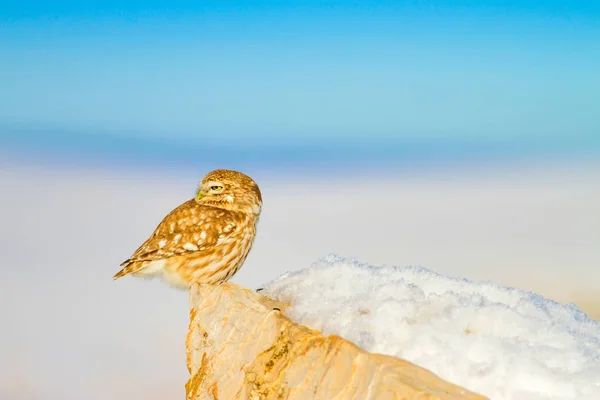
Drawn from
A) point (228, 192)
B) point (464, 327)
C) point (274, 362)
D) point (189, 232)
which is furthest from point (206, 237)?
point (464, 327)

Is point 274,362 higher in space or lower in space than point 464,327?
lower

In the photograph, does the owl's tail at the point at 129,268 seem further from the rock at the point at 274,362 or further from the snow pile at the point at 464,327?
the snow pile at the point at 464,327

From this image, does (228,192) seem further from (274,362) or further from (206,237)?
(274,362)

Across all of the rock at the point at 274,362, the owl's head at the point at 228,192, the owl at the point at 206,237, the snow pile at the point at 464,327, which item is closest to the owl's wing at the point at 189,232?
the owl at the point at 206,237

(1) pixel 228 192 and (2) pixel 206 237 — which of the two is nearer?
(2) pixel 206 237

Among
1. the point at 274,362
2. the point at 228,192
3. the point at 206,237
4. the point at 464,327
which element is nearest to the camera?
the point at 464,327

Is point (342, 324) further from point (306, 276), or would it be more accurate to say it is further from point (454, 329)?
point (306, 276)

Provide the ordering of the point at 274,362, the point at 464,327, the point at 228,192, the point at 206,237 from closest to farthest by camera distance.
Answer: the point at 464,327, the point at 274,362, the point at 206,237, the point at 228,192

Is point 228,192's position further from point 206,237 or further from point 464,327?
point 464,327
